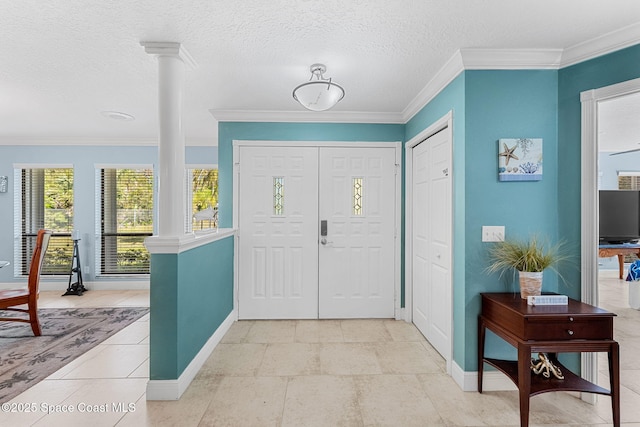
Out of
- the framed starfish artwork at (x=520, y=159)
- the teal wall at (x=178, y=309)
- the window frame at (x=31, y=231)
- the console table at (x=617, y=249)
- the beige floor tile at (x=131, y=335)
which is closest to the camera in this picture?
the teal wall at (x=178, y=309)

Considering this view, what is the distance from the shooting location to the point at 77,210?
17.0 feet

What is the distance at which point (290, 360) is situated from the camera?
9.22 ft

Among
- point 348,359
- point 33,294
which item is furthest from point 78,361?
point 348,359

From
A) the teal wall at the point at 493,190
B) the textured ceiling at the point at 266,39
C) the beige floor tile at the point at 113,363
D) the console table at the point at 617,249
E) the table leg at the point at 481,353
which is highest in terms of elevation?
the textured ceiling at the point at 266,39

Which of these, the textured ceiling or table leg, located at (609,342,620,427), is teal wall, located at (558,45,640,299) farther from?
table leg, located at (609,342,620,427)

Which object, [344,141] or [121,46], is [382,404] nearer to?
[344,141]

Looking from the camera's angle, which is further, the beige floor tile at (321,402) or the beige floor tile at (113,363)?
the beige floor tile at (113,363)

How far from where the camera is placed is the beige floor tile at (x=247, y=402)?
2.02 meters

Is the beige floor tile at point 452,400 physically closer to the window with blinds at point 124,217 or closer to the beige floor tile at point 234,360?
the beige floor tile at point 234,360

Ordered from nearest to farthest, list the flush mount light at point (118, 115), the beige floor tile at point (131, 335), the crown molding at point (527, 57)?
the crown molding at point (527, 57), the beige floor tile at point (131, 335), the flush mount light at point (118, 115)

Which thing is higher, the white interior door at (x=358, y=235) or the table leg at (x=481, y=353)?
the white interior door at (x=358, y=235)

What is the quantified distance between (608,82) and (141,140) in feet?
18.7

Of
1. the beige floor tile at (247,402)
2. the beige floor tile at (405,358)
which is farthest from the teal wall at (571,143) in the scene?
the beige floor tile at (247,402)

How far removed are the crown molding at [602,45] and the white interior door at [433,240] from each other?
3.10 feet
